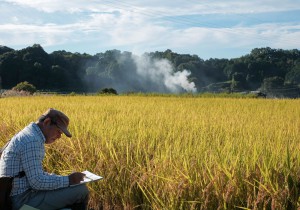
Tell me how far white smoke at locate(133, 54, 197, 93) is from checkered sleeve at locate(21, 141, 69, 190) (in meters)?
70.9

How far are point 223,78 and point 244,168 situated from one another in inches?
2764

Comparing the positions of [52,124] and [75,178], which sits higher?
[52,124]

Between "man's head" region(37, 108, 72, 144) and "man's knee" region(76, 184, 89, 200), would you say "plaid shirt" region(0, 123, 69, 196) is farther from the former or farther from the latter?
"man's knee" region(76, 184, 89, 200)

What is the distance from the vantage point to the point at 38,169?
9.80 feet

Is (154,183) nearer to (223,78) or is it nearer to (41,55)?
(41,55)

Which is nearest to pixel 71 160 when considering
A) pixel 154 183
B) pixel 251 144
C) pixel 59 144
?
pixel 59 144

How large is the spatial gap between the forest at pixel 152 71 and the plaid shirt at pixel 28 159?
155 feet

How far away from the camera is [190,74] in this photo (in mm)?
71625

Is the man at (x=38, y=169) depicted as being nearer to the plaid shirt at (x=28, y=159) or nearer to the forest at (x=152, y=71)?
the plaid shirt at (x=28, y=159)

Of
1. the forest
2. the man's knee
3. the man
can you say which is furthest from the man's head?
the forest

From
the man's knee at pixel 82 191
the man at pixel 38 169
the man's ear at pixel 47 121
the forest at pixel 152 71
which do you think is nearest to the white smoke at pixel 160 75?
the forest at pixel 152 71

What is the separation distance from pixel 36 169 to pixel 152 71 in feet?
246

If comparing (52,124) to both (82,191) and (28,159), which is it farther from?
(82,191)

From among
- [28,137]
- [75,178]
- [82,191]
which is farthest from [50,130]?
[82,191]
